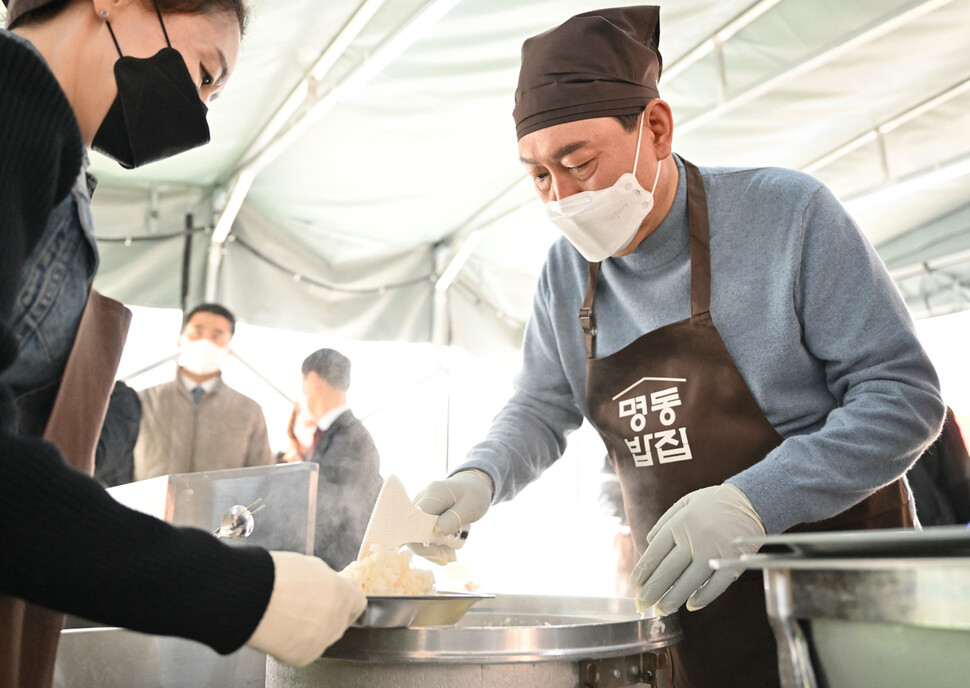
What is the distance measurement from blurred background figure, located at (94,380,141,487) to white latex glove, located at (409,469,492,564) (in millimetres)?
2595

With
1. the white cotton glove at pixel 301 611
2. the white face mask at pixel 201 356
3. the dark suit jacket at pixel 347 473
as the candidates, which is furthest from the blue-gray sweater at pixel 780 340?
the white face mask at pixel 201 356

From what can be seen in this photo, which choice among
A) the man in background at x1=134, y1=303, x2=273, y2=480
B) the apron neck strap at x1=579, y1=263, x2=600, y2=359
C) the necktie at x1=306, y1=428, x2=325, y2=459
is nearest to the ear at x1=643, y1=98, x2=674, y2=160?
the apron neck strap at x1=579, y1=263, x2=600, y2=359

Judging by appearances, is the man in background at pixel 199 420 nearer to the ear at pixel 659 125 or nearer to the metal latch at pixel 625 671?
the ear at pixel 659 125

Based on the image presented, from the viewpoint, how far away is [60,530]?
28.3 inches

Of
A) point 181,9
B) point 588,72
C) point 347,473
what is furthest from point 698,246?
point 347,473

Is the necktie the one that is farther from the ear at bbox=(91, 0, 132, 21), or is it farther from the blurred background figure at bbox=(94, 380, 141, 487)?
the ear at bbox=(91, 0, 132, 21)

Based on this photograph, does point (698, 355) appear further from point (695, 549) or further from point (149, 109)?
point (149, 109)

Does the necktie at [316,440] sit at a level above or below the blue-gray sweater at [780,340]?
above

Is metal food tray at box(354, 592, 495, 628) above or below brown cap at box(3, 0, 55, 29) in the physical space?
below

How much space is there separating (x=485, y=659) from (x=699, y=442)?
696 millimetres

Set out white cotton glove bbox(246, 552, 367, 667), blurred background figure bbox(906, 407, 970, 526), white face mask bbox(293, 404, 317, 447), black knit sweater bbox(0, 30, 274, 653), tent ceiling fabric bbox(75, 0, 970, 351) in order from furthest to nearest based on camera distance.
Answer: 1. white face mask bbox(293, 404, 317, 447)
2. tent ceiling fabric bbox(75, 0, 970, 351)
3. blurred background figure bbox(906, 407, 970, 526)
4. white cotton glove bbox(246, 552, 367, 667)
5. black knit sweater bbox(0, 30, 274, 653)

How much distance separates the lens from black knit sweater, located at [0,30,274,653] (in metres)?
0.72

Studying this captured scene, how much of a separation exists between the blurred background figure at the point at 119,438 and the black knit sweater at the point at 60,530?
3.20 metres

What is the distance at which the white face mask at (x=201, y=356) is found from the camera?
426 cm
